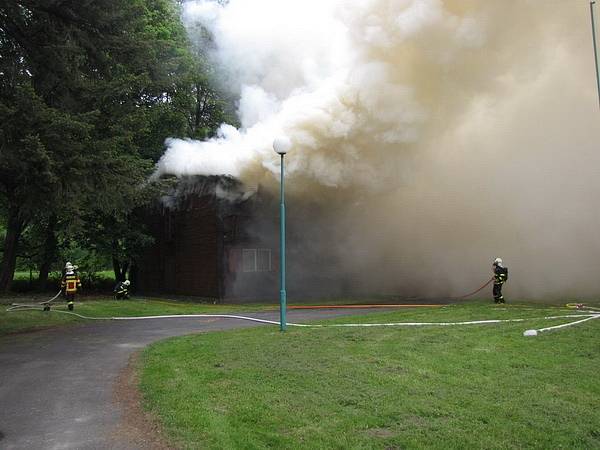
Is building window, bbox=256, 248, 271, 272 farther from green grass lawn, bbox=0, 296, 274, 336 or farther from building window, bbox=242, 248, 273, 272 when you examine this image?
green grass lawn, bbox=0, 296, 274, 336

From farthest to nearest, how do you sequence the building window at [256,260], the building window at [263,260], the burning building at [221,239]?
1. the building window at [263,260]
2. the building window at [256,260]
3. the burning building at [221,239]

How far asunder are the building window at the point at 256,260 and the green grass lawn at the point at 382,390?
1183cm

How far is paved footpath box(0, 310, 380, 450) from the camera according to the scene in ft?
16.0

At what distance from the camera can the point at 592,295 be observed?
1792cm

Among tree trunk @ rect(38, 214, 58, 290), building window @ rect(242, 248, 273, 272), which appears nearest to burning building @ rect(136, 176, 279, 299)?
building window @ rect(242, 248, 273, 272)

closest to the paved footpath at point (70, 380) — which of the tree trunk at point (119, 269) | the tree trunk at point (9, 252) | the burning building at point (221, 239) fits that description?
the burning building at point (221, 239)

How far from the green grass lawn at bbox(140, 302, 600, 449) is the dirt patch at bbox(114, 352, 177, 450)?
113 millimetres

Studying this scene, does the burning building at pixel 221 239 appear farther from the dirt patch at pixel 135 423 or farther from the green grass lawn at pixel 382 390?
the dirt patch at pixel 135 423

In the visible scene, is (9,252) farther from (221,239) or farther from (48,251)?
(221,239)

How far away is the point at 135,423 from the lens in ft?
16.9

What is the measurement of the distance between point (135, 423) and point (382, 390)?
2603mm

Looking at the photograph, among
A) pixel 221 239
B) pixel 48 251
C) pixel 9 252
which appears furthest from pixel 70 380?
pixel 48 251

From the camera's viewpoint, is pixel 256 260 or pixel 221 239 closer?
pixel 221 239

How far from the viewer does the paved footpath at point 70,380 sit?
4.88 m
